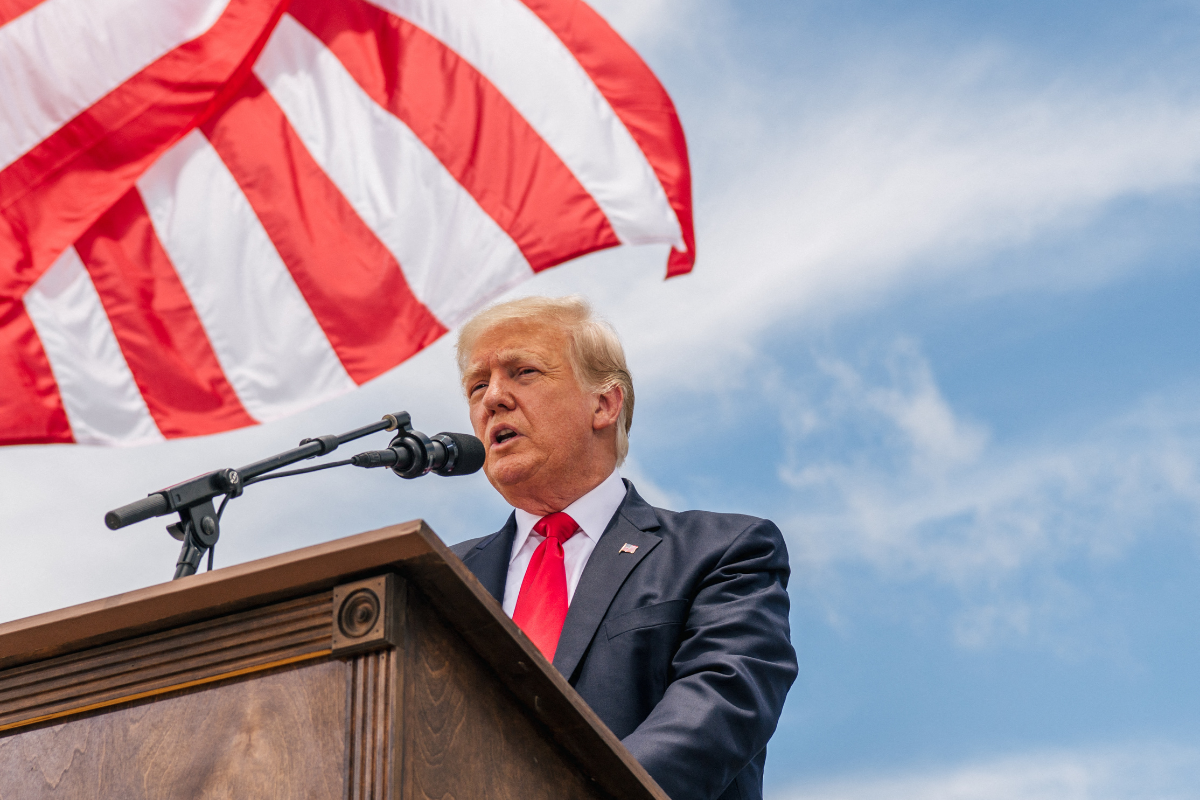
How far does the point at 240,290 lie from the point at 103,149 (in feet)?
1.82

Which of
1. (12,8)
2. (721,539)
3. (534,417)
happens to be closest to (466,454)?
(721,539)

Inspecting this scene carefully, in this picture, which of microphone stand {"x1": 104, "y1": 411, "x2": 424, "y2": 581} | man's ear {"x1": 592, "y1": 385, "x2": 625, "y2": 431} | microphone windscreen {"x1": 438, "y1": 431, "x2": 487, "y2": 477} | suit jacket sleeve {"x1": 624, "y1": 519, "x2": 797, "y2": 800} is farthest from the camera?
man's ear {"x1": 592, "y1": 385, "x2": 625, "y2": 431}

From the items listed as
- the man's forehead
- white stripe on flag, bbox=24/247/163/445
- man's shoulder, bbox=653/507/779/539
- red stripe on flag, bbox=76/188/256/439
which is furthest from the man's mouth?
white stripe on flag, bbox=24/247/163/445

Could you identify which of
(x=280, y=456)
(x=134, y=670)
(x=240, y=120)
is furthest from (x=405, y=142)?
(x=134, y=670)

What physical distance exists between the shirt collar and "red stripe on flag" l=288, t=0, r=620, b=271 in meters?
1.18

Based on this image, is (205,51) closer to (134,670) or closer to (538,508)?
(538,508)

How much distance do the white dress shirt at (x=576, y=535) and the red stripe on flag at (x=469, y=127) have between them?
46.9 inches

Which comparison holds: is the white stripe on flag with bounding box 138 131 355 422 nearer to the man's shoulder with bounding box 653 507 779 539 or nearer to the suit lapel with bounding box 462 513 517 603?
the suit lapel with bounding box 462 513 517 603

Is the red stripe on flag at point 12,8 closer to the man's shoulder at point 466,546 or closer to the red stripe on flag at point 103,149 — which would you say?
the red stripe on flag at point 103,149

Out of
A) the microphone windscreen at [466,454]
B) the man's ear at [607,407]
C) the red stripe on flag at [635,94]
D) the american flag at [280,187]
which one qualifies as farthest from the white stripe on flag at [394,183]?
the microphone windscreen at [466,454]

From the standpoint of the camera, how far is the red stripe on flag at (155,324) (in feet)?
11.3

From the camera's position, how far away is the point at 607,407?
268cm

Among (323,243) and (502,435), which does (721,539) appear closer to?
(502,435)

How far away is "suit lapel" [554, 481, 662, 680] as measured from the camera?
6.33 feet
